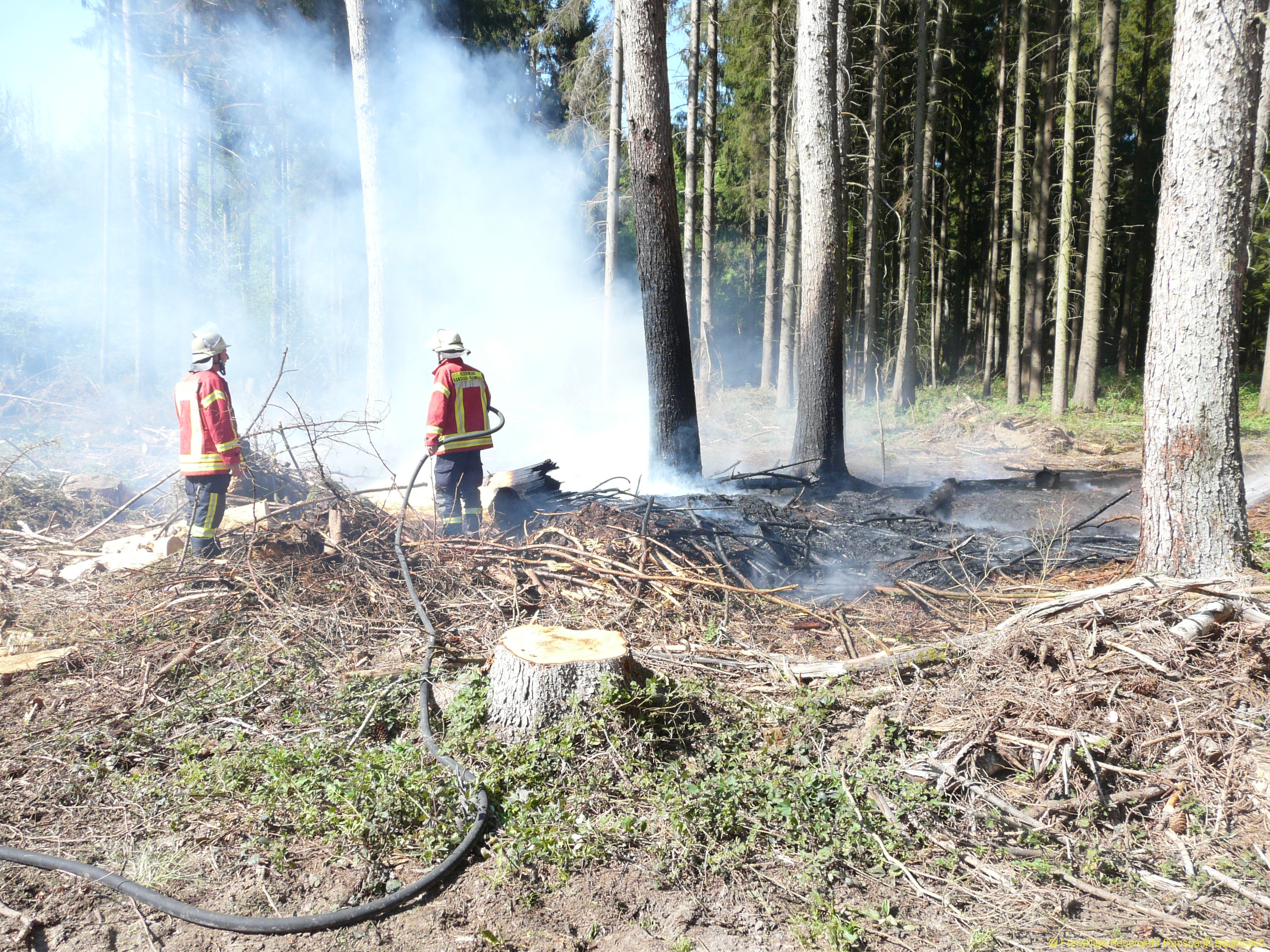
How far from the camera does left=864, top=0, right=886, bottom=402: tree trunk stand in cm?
1595

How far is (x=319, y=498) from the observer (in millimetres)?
6160

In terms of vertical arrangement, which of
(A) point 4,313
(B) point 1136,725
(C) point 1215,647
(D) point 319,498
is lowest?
(B) point 1136,725

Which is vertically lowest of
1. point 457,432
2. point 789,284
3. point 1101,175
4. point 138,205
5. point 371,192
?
point 457,432

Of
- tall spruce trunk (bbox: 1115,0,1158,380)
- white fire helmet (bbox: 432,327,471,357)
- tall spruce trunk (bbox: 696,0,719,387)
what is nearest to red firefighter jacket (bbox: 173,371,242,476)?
white fire helmet (bbox: 432,327,471,357)

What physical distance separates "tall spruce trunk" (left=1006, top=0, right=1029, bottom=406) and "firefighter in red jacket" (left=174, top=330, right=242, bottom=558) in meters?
14.9

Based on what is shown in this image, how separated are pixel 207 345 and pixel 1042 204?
17661mm

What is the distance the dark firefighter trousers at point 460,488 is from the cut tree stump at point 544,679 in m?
3.06

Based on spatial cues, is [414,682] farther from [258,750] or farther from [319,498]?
[319,498]

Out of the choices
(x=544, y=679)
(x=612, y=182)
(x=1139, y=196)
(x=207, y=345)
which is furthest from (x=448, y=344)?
(x=1139, y=196)

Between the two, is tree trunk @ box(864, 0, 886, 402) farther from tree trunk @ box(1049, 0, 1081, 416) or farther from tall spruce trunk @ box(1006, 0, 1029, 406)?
tree trunk @ box(1049, 0, 1081, 416)

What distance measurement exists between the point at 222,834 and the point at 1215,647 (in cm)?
461

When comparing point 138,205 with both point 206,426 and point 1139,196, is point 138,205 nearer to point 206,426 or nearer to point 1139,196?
point 206,426

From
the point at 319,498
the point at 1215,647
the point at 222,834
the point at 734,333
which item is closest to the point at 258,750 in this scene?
the point at 222,834

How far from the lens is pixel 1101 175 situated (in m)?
14.3
